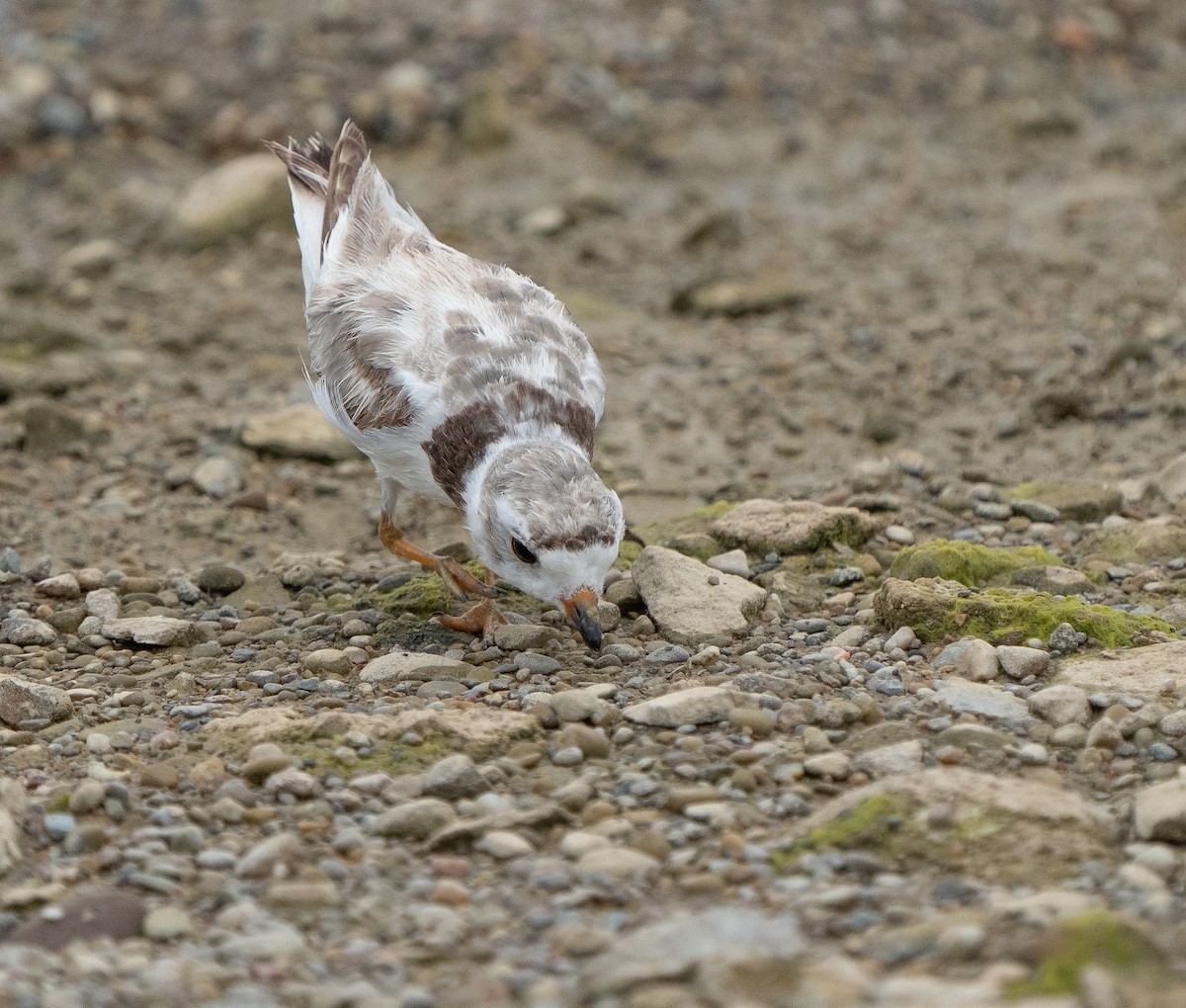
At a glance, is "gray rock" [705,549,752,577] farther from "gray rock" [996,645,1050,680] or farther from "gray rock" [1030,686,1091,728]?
"gray rock" [1030,686,1091,728]

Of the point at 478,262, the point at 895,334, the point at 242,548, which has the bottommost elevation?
the point at 242,548

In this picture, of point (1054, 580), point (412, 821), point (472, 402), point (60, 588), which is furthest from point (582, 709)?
point (60, 588)

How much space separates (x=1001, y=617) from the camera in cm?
596

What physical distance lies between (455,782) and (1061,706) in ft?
6.71

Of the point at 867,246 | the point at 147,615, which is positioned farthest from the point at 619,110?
the point at 147,615

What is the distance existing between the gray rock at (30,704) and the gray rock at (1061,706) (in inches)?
135

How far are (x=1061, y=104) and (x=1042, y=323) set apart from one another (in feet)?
18.0

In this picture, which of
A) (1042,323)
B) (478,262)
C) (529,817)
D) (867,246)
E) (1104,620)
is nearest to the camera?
(529,817)

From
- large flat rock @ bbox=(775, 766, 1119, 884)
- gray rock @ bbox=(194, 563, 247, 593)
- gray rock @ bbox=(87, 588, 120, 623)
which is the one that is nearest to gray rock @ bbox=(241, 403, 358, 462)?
gray rock @ bbox=(194, 563, 247, 593)

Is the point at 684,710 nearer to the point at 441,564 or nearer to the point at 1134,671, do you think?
the point at 1134,671

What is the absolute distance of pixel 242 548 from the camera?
7871 mm

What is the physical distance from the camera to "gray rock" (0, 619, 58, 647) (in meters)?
6.46

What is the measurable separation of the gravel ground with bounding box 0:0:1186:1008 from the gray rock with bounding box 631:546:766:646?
25 mm

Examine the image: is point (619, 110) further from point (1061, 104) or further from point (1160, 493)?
point (1160, 493)
